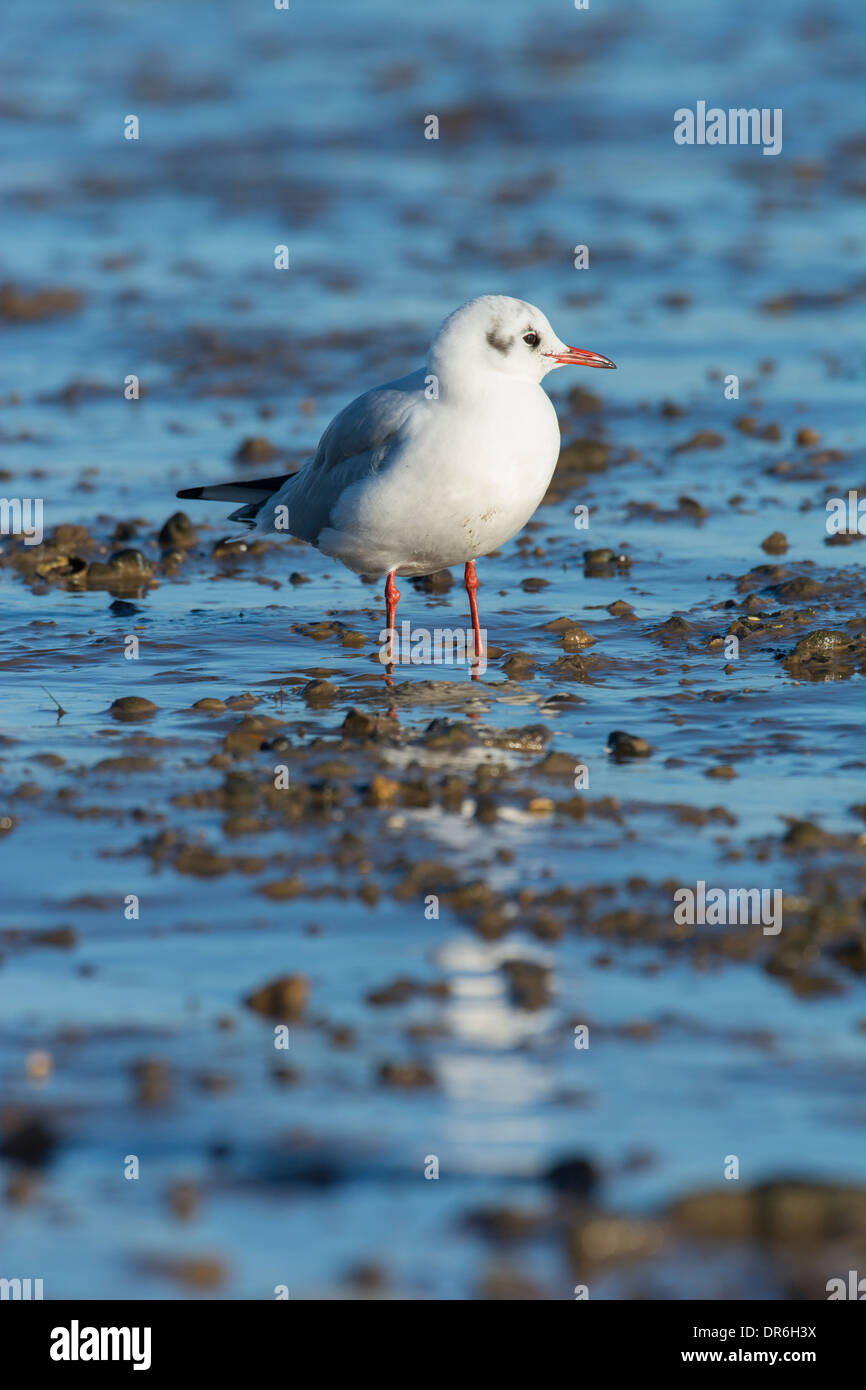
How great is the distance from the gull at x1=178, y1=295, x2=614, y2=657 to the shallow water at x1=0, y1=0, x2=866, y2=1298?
1.92ft

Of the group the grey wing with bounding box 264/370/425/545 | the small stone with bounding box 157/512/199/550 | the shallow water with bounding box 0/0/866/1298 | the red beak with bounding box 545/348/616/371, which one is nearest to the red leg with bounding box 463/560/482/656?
the shallow water with bounding box 0/0/866/1298

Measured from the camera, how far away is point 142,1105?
13.6ft

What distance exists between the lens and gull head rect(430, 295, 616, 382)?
23.3 feet

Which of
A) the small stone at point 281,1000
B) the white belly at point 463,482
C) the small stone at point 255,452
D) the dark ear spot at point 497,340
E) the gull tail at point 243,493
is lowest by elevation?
the small stone at point 281,1000

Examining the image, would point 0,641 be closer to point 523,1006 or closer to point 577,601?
point 577,601

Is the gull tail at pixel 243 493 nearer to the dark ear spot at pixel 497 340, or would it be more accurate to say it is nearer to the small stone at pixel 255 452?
the dark ear spot at pixel 497 340

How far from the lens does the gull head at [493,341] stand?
23.3ft

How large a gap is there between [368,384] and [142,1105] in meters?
9.21

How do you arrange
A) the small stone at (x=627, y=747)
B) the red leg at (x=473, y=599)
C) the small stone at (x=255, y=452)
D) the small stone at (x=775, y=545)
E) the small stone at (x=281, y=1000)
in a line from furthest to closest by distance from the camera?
1. the small stone at (x=255, y=452)
2. the small stone at (x=775, y=545)
3. the red leg at (x=473, y=599)
4. the small stone at (x=627, y=747)
5. the small stone at (x=281, y=1000)

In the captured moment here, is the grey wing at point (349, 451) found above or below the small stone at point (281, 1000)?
above

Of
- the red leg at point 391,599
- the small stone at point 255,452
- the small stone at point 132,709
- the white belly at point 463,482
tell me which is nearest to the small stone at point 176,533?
the small stone at point 255,452

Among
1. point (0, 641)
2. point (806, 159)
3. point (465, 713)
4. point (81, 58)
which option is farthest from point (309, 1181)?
point (81, 58)

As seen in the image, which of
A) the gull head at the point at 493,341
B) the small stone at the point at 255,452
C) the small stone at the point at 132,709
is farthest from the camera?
the small stone at the point at 255,452

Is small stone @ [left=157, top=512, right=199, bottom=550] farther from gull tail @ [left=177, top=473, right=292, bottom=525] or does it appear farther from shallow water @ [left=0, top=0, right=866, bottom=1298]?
gull tail @ [left=177, top=473, right=292, bottom=525]
